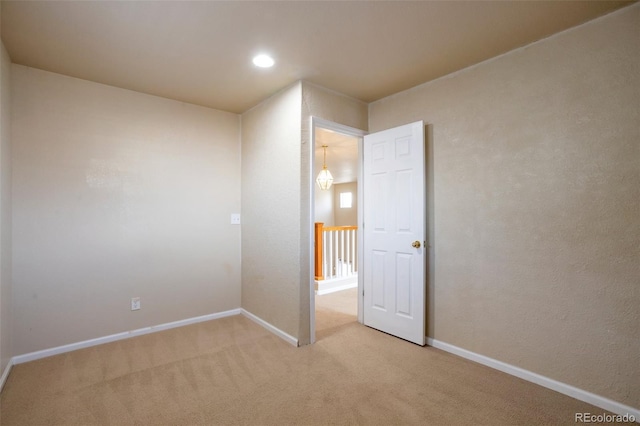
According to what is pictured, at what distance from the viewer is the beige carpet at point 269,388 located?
183cm

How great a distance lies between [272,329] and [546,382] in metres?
2.30

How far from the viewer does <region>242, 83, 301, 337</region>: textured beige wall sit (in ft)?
9.41

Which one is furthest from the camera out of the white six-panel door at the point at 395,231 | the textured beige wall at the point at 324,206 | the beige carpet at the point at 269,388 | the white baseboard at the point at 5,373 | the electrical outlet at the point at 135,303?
the textured beige wall at the point at 324,206

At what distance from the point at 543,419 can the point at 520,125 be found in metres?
1.95

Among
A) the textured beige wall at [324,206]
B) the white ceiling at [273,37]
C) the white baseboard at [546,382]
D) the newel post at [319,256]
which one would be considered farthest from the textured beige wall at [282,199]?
the textured beige wall at [324,206]

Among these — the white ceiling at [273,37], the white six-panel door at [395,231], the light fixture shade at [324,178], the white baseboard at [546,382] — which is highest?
the white ceiling at [273,37]

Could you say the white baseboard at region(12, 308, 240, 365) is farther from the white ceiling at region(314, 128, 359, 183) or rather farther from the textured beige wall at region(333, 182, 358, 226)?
the textured beige wall at region(333, 182, 358, 226)

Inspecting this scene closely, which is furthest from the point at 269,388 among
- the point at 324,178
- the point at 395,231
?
the point at 324,178

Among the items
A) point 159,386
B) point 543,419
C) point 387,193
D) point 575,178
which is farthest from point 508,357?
point 159,386

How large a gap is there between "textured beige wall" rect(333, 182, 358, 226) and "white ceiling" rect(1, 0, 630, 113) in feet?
25.3

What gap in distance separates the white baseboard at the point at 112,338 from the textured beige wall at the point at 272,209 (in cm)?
40

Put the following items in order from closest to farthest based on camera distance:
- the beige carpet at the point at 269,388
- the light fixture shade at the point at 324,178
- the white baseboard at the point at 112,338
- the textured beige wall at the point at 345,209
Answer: the beige carpet at the point at 269,388, the white baseboard at the point at 112,338, the light fixture shade at the point at 324,178, the textured beige wall at the point at 345,209

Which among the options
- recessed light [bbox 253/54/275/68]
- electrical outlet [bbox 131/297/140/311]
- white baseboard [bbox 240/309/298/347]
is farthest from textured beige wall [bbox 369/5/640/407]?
electrical outlet [bbox 131/297/140/311]

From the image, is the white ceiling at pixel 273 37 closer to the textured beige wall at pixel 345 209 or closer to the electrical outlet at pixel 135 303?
the electrical outlet at pixel 135 303
